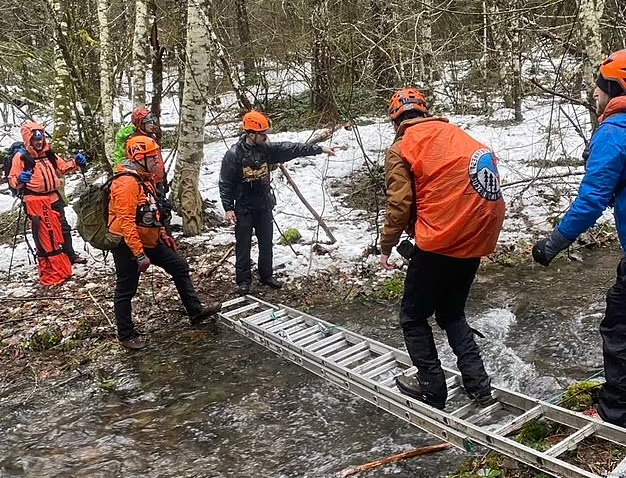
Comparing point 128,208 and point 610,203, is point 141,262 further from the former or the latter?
point 610,203

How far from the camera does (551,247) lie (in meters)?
3.79

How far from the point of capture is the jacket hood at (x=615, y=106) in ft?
11.8

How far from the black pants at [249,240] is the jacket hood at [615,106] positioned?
493 centimetres

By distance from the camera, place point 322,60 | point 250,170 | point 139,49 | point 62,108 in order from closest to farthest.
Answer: point 250,170 → point 139,49 → point 322,60 → point 62,108

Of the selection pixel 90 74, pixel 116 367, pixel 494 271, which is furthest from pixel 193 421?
pixel 90 74

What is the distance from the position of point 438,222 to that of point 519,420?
143cm

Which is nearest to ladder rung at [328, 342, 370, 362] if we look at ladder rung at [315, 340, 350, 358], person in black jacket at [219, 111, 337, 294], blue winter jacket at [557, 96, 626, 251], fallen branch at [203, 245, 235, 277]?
ladder rung at [315, 340, 350, 358]

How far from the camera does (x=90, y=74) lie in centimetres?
1534

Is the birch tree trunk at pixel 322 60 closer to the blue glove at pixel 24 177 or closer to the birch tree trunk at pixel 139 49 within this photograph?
the birch tree trunk at pixel 139 49

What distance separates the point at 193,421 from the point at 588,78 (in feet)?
20.6

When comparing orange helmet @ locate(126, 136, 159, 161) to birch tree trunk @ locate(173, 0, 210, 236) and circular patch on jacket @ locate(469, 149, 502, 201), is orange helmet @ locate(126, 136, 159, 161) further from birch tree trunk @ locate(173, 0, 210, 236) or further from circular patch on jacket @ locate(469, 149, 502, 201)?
circular patch on jacket @ locate(469, 149, 502, 201)

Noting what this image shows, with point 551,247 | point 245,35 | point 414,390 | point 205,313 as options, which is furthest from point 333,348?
point 245,35

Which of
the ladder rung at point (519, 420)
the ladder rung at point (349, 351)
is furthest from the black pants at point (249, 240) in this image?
the ladder rung at point (519, 420)

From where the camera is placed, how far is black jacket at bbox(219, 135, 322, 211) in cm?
761
